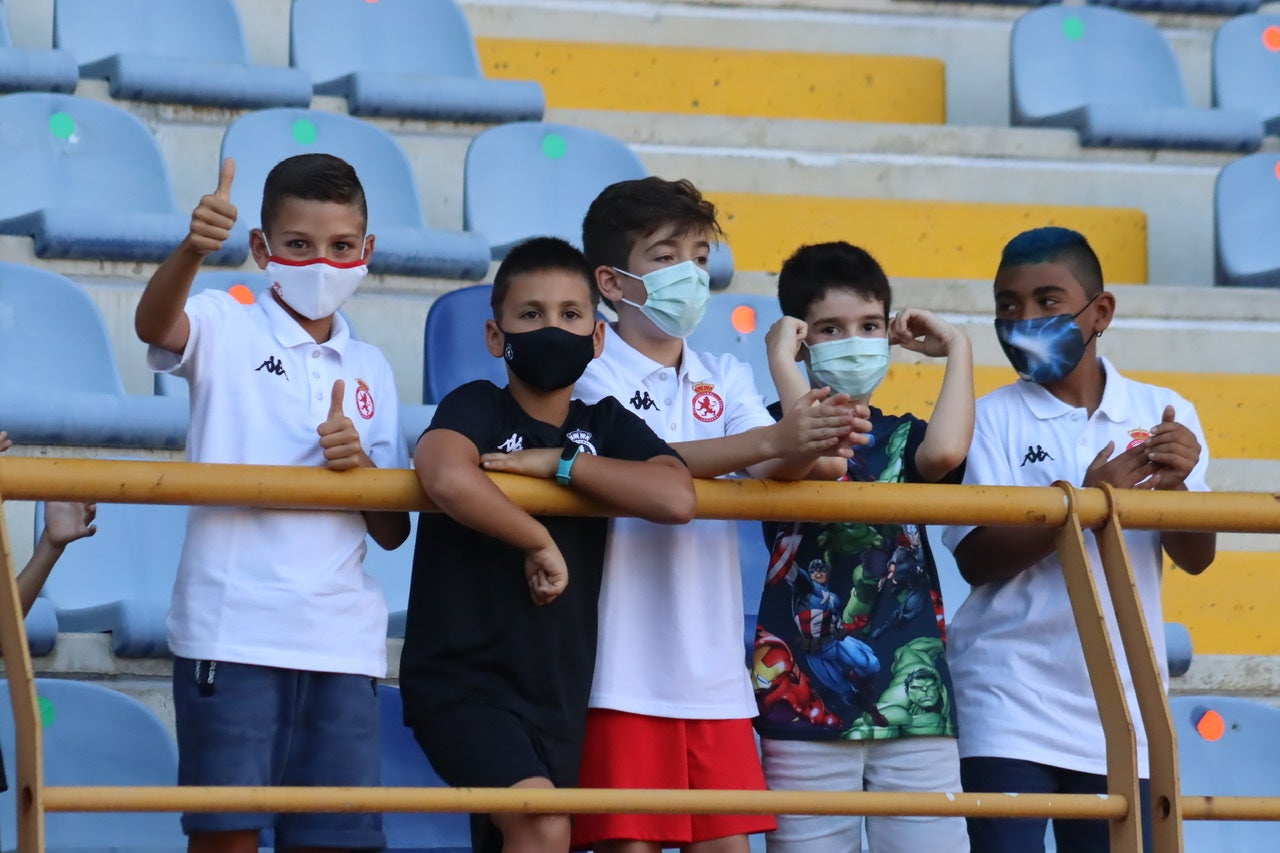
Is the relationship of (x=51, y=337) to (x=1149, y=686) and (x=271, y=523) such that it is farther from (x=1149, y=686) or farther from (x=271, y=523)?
(x=1149, y=686)

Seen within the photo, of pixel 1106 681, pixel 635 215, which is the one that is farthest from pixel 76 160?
pixel 1106 681

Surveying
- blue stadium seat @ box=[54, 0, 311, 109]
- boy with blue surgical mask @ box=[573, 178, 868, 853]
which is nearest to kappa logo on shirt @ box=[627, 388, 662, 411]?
boy with blue surgical mask @ box=[573, 178, 868, 853]

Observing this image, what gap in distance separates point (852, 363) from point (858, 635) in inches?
15.7

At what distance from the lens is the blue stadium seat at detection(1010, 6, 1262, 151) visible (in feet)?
17.6

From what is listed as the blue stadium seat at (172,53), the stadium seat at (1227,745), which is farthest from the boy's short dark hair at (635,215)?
the blue stadium seat at (172,53)

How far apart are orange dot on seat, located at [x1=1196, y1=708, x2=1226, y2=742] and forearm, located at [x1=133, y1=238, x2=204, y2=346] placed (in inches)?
81.0

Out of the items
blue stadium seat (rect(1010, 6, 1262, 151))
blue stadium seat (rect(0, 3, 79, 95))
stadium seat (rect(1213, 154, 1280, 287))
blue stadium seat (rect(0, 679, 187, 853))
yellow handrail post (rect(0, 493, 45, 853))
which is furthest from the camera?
blue stadium seat (rect(1010, 6, 1262, 151))

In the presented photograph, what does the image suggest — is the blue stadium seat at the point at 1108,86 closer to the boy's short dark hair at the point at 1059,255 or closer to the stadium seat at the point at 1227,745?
the stadium seat at the point at 1227,745

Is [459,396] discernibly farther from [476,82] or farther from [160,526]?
[476,82]

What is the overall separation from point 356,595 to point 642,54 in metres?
3.23

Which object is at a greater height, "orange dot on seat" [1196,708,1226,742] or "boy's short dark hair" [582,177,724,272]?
"boy's short dark hair" [582,177,724,272]

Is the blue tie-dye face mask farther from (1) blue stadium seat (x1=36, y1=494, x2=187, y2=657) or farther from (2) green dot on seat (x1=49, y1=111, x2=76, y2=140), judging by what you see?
(2) green dot on seat (x1=49, y1=111, x2=76, y2=140)

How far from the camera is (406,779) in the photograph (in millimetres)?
3152

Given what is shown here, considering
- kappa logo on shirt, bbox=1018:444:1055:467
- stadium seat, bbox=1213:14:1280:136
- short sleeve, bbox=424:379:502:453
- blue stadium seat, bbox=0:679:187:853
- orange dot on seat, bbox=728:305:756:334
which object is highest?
stadium seat, bbox=1213:14:1280:136
